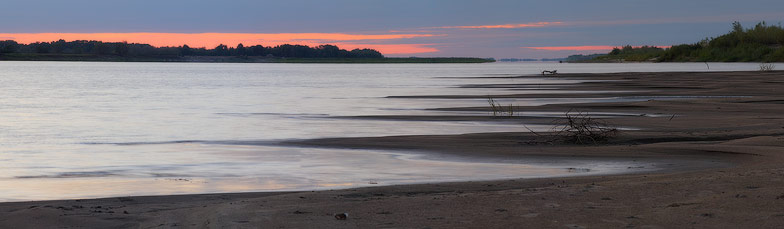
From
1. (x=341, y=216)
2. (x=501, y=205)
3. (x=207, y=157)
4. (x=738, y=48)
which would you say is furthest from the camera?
(x=738, y=48)

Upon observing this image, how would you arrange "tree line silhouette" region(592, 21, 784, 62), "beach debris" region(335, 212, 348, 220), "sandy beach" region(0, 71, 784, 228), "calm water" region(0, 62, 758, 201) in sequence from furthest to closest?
"tree line silhouette" region(592, 21, 784, 62) < "calm water" region(0, 62, 758, 201) < "beach debris" region(335, 212, 348, 220) < "sandy beach" region(0, 71, 784, 228)

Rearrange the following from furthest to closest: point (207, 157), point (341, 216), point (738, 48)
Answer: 1. point (738, 48)
2. point (207, 157)
3. point (341, 216)

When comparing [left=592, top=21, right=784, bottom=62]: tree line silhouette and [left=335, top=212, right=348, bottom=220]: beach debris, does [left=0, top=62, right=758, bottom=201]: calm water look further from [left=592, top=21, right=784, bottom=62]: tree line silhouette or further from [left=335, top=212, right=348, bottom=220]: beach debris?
[left=592, top=21, right=784, bottom=62]: tree line silhouette

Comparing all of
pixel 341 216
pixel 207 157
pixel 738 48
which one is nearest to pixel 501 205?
pixel 341 216

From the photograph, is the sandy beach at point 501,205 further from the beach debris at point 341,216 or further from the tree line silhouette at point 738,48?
the tree line silhouette at point 738,48

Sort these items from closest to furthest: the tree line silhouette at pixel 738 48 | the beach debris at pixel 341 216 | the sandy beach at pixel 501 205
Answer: the sandy beach at pixel 501 205, the beach debris at pixel 341 216, the tree line silhouette at pixel 738 48

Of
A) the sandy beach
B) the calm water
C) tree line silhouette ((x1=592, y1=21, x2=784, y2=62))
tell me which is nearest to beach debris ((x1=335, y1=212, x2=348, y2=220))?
the sandy beach

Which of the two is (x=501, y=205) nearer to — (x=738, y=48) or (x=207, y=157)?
(x=207, y=157)

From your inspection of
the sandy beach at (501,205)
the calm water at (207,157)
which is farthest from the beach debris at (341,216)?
the calm water at (207,157)

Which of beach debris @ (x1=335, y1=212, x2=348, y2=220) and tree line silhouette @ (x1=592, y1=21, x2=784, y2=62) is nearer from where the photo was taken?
beach debris @ (x1=335, y1=212, x2=348, y2=220)

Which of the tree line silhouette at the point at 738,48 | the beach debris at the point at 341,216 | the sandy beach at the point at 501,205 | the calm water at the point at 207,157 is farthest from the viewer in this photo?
the tree line silhouette at the point at 738,48

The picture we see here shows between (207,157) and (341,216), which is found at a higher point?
(341,216)

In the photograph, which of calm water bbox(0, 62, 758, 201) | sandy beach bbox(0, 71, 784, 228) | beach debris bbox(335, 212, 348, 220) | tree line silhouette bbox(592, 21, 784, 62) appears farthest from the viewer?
tree line silhouette bbox(592, 21, 784, 62)

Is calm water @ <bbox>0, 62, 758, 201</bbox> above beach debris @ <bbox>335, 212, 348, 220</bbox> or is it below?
below
